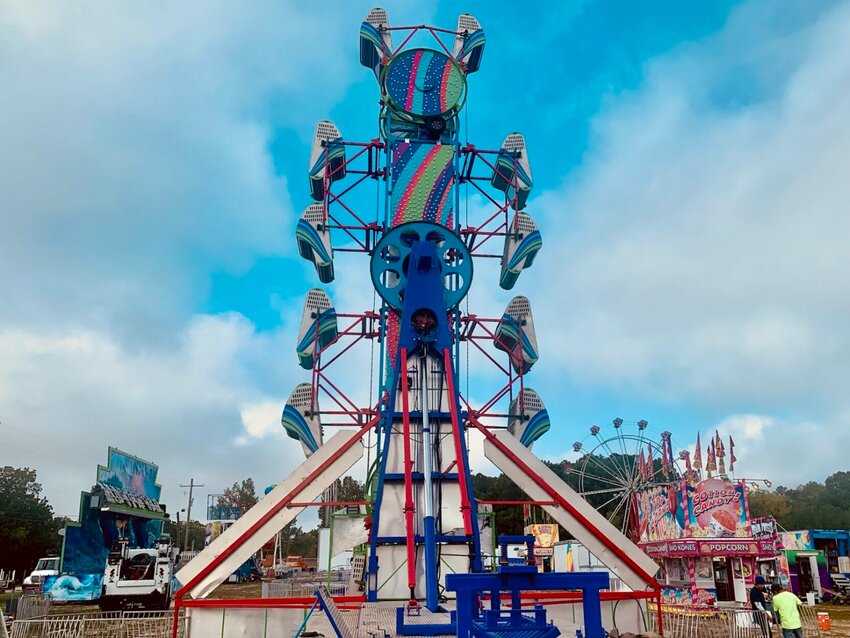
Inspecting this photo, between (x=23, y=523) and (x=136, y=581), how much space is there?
113 ft

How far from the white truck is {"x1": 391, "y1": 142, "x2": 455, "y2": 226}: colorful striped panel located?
14019mm

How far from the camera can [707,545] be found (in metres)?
25.0

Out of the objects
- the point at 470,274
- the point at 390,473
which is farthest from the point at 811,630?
the point at 470,274

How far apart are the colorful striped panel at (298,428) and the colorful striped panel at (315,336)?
1.79 meters

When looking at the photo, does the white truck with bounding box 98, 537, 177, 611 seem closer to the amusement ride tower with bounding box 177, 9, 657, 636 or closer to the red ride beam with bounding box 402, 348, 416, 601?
the amusement ride tower with bounding box 177, 9, 657, 636

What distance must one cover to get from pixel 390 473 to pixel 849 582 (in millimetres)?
29253

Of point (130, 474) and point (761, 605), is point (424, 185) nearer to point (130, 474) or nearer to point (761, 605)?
point (761, 605)

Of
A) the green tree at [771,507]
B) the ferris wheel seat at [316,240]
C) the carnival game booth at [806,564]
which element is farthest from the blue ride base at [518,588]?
the green tree at [771,507]

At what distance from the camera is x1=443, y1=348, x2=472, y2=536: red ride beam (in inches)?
469

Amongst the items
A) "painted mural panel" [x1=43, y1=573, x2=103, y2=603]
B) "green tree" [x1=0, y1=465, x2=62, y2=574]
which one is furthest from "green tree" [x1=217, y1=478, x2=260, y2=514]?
"painted mural panel" [x1=43, y1=573, x2=103, y2=603]

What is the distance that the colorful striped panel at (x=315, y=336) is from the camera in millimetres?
23062

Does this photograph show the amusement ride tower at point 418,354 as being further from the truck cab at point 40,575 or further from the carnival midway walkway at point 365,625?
the truck cab at point 40,575

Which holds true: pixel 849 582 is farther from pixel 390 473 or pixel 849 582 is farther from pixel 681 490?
pixel 390 473

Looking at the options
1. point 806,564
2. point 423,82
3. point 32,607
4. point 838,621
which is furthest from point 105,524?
point 806,564
